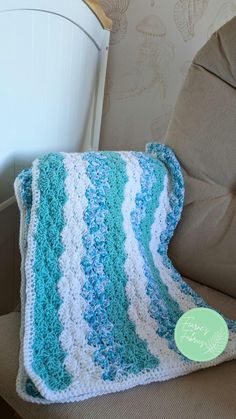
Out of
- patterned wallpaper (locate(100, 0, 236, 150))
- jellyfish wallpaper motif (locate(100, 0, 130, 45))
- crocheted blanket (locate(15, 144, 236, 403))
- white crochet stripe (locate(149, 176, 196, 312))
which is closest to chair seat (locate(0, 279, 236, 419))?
crocheted blanket (locate(15, 144, 236, 403))

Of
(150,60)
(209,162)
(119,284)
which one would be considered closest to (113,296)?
(119,284)

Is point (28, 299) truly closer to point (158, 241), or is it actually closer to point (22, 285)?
point (22, 285)

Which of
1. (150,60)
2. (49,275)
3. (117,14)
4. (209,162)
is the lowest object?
(49,275)

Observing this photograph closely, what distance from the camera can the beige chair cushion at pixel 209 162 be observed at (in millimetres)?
829

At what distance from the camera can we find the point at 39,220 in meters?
0.65

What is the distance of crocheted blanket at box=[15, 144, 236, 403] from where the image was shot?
0.59m

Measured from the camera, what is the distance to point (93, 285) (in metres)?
0.68

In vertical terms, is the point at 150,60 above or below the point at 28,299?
above

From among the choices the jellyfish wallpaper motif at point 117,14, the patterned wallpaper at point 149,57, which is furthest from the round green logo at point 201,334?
the jellyfish wallpaper motif at point 117,14

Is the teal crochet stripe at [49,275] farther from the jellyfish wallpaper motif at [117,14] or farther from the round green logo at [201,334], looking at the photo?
the jellyfish wallpaper motif at [117,14]

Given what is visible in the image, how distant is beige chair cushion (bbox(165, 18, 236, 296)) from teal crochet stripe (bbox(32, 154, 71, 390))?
30cm

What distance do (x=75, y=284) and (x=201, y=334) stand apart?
21 cm

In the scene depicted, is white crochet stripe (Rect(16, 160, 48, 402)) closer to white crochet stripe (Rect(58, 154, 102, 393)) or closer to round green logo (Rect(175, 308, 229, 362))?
white crochet stripe (Rect(58, 154, 102, 393))

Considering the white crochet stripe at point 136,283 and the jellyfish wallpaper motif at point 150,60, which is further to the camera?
the jellyfish wallpaper motif at point 150,60
